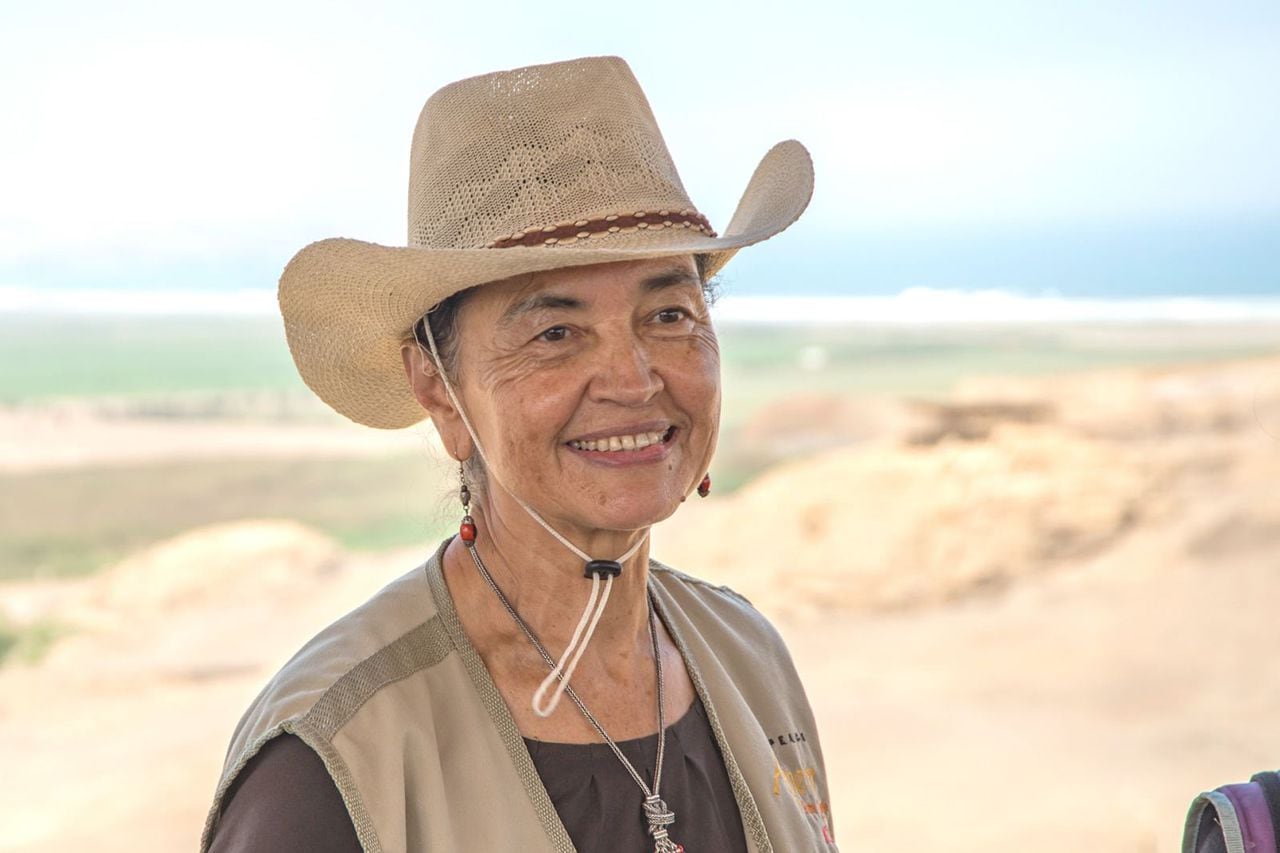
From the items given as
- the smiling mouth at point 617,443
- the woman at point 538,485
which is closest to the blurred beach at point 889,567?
the woman at point 538,485

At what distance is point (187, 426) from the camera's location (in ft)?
57.2

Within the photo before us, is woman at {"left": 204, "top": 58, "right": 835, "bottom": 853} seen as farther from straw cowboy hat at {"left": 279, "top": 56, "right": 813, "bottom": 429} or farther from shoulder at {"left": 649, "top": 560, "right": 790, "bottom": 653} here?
shoulder at {"left": 649, "top": 560, "right": 790, "bottom": 653}

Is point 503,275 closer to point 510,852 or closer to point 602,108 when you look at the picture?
point 602,108

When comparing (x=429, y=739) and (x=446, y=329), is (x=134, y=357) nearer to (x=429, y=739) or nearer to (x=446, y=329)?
(x=446, y=329)

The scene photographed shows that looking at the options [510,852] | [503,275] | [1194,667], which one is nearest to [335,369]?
[503,275]

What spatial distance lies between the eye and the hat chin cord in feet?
0.57

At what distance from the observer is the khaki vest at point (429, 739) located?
1.58 meters

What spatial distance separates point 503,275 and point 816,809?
0.91 m

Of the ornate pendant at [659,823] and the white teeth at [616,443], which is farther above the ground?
the white teeth at [616,443]

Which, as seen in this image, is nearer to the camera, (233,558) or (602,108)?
(602,108)

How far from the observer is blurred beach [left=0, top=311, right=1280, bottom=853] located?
7.47 metres

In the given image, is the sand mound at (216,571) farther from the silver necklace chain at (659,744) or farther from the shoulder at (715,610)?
the silver necklace chain at (659,744)

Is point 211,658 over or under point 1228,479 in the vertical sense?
under

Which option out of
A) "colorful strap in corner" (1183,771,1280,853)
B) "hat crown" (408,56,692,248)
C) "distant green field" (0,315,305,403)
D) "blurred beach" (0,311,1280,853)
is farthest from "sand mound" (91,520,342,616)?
"colorful strap in corner" (1183,771,1280,853)
